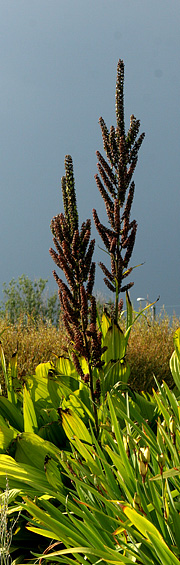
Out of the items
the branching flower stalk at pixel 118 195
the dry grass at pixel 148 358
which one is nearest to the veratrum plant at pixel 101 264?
the branching flower stalk at pixel 118 195

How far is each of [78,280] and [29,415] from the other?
27.0 inches

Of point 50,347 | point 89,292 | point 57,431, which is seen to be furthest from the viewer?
point 50,347

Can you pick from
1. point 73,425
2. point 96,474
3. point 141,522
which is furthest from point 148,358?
point 141,522

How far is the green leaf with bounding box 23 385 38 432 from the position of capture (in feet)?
7.21

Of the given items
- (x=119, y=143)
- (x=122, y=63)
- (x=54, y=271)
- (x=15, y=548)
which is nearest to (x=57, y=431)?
(x=15, y=548)

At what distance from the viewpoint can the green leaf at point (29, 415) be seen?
220 cm

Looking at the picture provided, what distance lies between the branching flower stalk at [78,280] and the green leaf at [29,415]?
0.91ft

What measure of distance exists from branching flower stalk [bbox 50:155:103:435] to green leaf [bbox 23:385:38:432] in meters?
0.28

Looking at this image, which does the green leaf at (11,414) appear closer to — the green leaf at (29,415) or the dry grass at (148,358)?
the green leaf at (29,415)

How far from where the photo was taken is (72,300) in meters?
2.16

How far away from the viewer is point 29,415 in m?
2.24

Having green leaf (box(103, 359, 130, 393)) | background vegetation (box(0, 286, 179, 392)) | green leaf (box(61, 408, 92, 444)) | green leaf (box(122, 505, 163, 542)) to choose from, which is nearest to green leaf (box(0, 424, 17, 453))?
green leaf (box(61, 408, 92, 444))

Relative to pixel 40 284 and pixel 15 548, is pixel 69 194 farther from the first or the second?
pixel 40 284

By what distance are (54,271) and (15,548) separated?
1.27m
